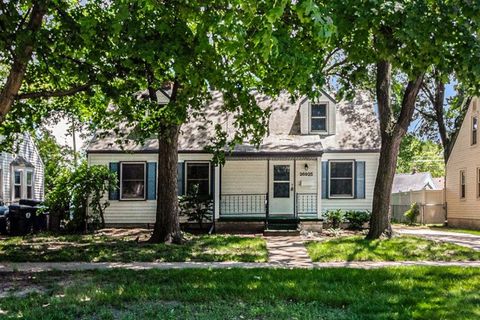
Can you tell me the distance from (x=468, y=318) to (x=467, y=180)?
18301 millimetres

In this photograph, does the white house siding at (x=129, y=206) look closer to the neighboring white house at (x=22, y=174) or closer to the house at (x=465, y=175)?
the neighboring white house at (x=22, y=174)

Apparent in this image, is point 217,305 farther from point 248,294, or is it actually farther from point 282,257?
point 282,257

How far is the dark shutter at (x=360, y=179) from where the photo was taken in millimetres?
18672

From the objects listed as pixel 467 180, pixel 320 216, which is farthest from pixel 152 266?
pixel 467 180

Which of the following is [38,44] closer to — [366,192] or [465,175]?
[366,192]

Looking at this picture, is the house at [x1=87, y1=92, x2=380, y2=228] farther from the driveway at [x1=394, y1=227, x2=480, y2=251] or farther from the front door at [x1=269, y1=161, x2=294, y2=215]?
the driveway at [x1=394, y1=227, x2=480, y2=251]

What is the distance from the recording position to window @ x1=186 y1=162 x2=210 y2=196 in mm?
18922

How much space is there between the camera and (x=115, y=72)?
30.9ft

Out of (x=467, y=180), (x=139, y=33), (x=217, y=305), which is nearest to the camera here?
(x=217, y=305)

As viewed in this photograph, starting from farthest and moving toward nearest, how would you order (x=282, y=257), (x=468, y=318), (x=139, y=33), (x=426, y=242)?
1. (x=426, y=242)
2. (x=282, y=257)
3. (x=139, y=33)
4. (x=468, y=318)

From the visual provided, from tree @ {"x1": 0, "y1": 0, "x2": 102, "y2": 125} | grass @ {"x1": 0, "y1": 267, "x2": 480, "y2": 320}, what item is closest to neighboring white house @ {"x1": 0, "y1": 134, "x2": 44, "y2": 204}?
tree @ {"x1": 0, "y1": 0, "x2": 102, "y2": 125}

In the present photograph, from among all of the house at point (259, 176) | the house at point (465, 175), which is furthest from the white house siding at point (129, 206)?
the house at point (465, 175)

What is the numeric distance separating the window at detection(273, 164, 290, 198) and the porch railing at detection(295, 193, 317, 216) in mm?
520

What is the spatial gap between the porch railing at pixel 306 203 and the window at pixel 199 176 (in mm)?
3497
